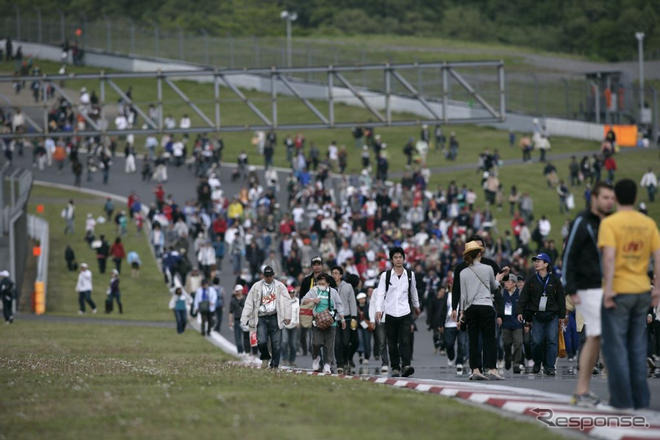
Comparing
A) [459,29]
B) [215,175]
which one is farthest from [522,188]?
[459,29]

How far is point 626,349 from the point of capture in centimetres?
1155

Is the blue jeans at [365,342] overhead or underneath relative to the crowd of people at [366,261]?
underneath

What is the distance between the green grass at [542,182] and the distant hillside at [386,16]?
153 feet

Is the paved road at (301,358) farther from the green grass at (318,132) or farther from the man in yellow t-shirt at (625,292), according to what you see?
the green grass at (318,132)

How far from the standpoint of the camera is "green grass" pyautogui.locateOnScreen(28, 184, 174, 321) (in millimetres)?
41328

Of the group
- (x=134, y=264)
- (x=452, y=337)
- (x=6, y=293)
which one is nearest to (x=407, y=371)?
(x=452, y=337)

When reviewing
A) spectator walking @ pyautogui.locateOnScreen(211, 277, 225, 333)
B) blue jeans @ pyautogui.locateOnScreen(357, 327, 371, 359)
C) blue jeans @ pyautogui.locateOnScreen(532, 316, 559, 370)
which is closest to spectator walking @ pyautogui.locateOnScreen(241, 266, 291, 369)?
blue jeans @ pyautogui.locateOnScreen(532, 316, 559, 370)

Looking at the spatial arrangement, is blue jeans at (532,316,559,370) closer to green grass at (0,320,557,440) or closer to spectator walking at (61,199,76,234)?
green grass at (0,320,557,440)

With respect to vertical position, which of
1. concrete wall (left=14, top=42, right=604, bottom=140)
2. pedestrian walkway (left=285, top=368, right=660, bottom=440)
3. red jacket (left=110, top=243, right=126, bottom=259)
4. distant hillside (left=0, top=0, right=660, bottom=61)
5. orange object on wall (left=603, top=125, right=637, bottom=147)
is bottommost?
pedestrian walkway (left=285, top=368, right=660, bottom=440)

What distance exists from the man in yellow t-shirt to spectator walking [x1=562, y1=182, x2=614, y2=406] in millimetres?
322

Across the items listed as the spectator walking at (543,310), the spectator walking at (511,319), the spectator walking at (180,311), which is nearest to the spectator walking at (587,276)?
the spectator walking at (543,310)

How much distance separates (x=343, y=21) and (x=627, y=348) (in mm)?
108509

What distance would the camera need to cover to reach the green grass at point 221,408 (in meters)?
10.1

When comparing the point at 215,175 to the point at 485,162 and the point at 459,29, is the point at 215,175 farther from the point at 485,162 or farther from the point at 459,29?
the point at 459,29
